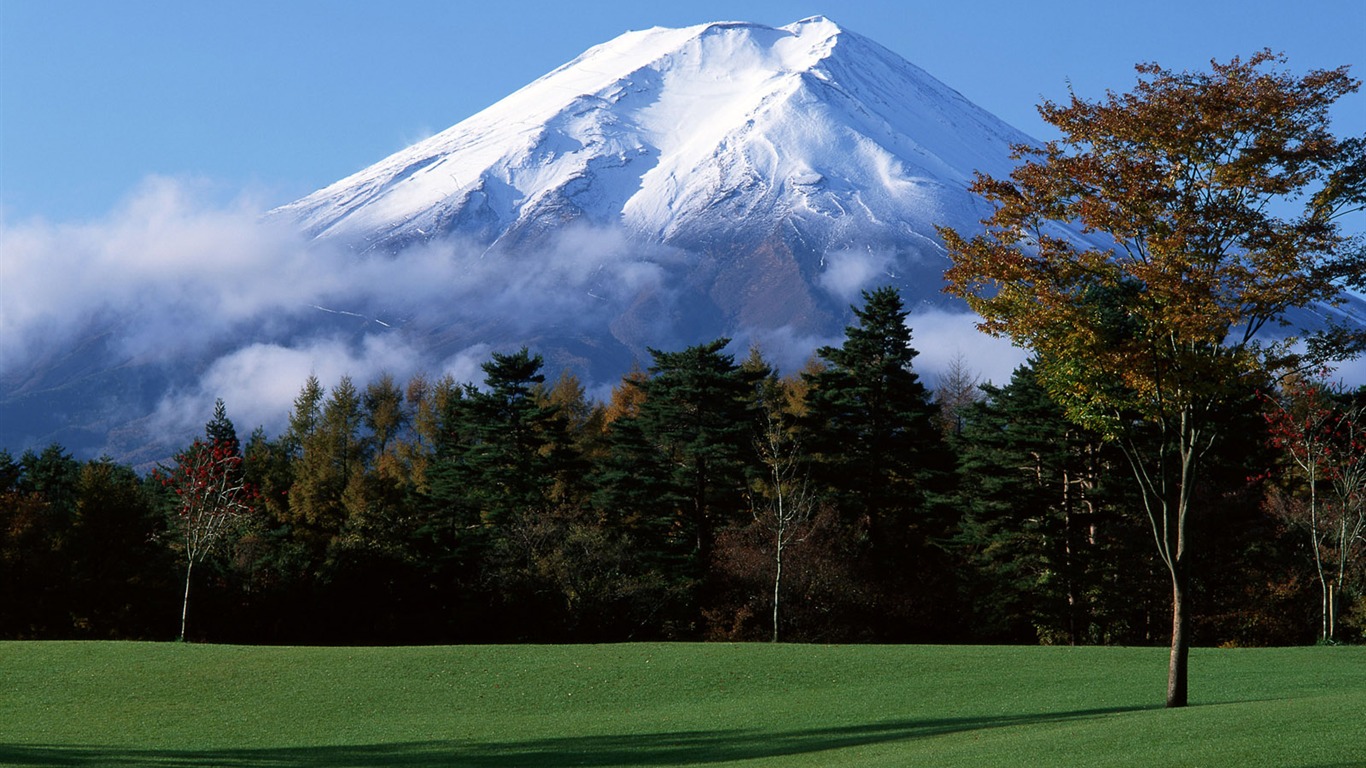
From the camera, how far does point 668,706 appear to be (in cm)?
2070

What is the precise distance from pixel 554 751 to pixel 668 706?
4.41 meters

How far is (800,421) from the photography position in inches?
1809

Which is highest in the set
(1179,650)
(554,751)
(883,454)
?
(883,454)

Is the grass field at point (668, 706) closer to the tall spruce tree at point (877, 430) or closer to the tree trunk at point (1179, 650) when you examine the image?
the tree trunk at point (1179, 650)

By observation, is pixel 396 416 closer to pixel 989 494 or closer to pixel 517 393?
pixel 517 393

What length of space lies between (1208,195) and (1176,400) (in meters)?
2.81

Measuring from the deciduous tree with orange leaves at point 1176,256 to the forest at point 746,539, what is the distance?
23573mm

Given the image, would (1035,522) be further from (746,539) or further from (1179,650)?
(1179,650)

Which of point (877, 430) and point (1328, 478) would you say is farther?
A: point (877, 430)

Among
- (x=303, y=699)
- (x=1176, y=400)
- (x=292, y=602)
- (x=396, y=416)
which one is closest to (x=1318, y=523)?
(x=1176, y=400)

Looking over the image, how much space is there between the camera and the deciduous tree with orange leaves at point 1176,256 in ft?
51.9

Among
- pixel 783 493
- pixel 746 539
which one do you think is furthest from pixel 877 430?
pixel 746 539

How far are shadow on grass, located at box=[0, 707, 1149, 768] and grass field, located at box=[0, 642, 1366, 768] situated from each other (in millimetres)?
63

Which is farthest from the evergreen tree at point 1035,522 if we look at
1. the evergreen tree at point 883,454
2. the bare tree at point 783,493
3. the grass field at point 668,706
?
the grass field at point 668,706
